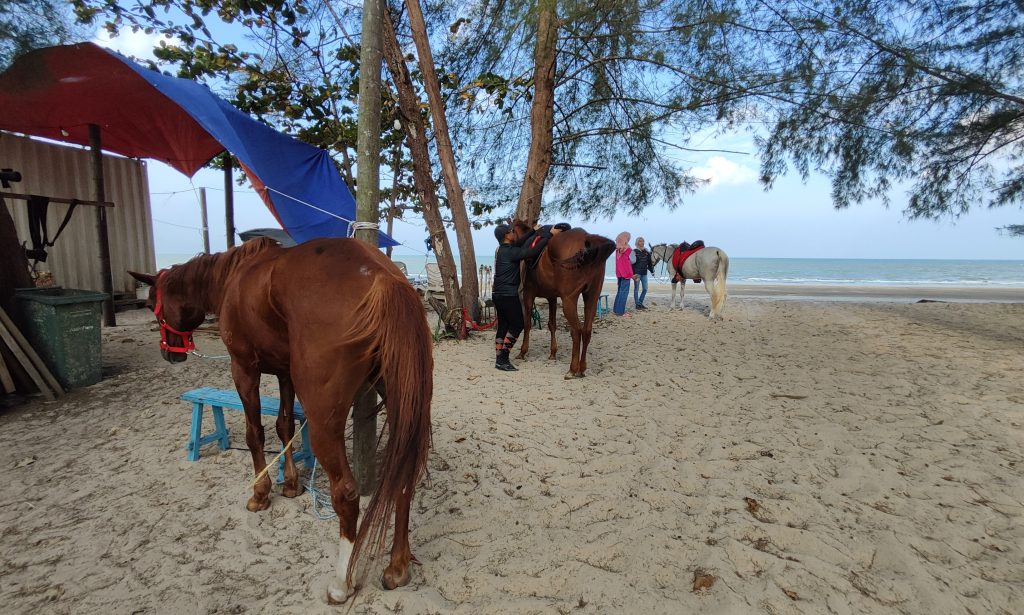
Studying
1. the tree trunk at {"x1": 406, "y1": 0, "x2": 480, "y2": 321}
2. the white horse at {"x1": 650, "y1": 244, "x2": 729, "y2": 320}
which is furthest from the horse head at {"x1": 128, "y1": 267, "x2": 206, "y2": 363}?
the white horse at {"x1": 650, "y1": 244, "x2": 729, "y2": 320}

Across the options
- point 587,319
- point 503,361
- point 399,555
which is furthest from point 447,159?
point 399,555

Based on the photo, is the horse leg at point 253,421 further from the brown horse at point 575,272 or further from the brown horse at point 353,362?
the brown horse at point 575,272

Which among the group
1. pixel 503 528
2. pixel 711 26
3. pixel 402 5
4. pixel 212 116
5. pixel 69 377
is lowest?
pixel 503 528

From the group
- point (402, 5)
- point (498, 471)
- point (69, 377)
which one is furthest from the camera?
point (402, 5)

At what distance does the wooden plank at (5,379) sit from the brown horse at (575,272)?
4.77 meters

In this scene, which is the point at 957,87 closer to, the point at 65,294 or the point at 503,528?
the point at 503,528

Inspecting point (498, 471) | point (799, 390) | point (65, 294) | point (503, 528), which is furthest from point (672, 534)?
point (65, 294)

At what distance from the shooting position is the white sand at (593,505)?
178 cm

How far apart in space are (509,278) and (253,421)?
3119 millimetres

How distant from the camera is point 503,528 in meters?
2.25

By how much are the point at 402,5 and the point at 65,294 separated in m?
5.35

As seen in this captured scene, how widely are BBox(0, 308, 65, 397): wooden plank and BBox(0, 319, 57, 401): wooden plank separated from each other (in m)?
0.02

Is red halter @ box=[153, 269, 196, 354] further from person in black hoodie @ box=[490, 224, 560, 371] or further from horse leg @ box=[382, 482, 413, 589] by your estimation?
person in black hoodie @ box=[490, 224, 560, 371]

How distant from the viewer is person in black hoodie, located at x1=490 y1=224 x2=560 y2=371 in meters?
4.95
